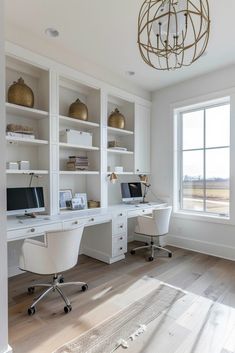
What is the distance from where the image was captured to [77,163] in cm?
337

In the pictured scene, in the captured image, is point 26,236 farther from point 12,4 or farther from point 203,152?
point 203,152

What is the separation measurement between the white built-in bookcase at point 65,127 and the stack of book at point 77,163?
13 cm

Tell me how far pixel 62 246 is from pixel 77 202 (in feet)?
4.09

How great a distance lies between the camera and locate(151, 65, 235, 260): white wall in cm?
356

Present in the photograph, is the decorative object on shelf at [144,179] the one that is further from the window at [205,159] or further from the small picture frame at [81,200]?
the small picture frame at [81,200]

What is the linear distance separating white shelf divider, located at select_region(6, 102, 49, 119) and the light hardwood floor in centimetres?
207

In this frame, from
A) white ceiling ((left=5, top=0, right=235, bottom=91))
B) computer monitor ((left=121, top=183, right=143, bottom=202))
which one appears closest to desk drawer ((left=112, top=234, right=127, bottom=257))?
computer monitor ((left=121, top=183, right=143, bottom=202))

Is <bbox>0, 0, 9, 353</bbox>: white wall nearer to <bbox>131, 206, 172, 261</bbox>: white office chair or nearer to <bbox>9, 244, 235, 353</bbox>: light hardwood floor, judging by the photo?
<bbox>9, 244, 235, 353</bbox>: light hardwood floor

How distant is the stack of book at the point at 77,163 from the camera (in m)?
3.36

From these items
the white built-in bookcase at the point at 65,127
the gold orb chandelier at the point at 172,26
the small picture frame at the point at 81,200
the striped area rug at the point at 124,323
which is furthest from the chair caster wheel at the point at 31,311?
the gold orb chandelier at the point at 172,26

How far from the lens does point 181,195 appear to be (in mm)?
4230

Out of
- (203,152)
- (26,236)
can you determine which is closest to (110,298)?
(26,236)

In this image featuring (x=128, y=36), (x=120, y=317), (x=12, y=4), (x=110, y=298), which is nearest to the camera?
(x=120, y=317)

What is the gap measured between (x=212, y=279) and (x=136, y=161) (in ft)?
7.27
